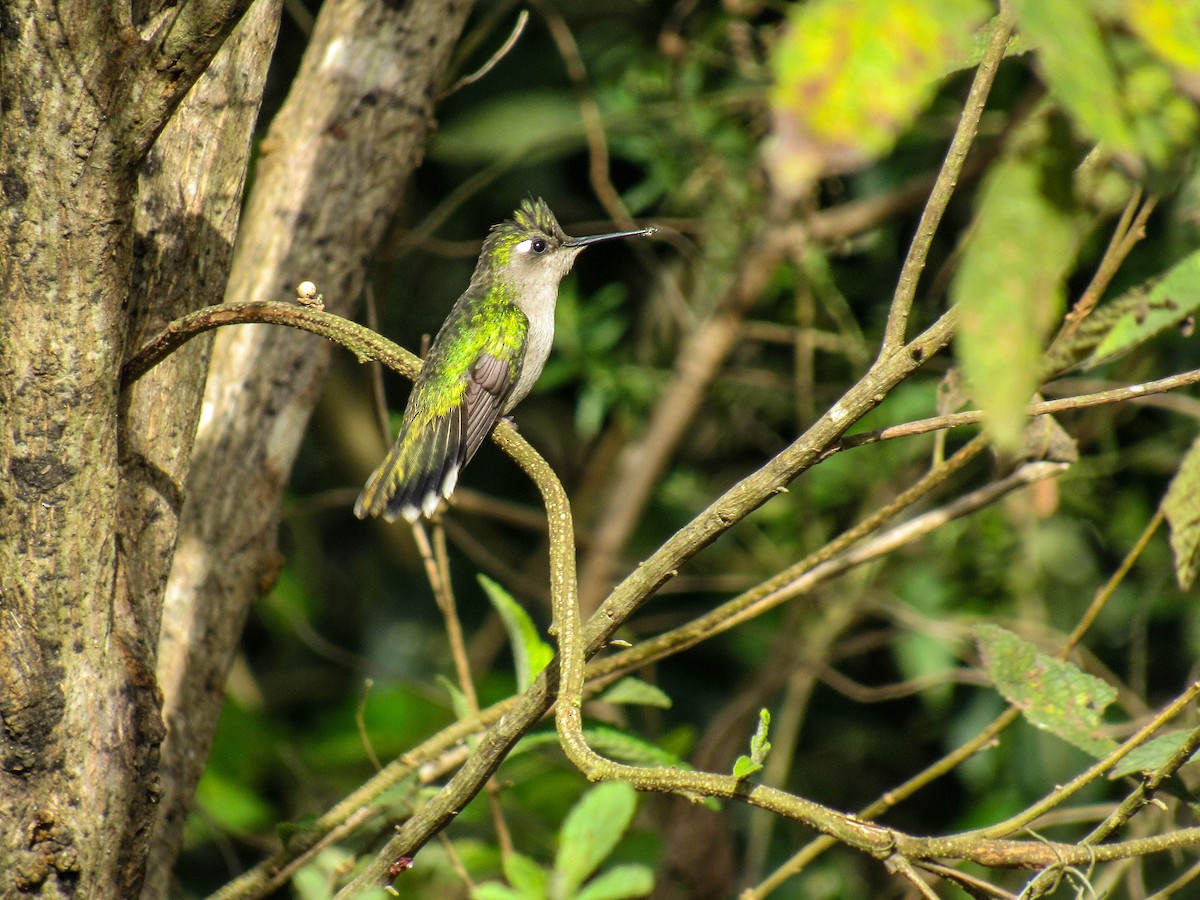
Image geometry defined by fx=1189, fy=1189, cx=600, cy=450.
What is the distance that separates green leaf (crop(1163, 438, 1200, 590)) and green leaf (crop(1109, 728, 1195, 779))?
230 mm

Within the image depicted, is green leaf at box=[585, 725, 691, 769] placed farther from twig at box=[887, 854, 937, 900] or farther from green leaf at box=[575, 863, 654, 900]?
green leaf at box=[575, 863, 654, 900]

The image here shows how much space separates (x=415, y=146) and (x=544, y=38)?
2.83 meters

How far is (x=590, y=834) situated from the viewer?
1067 mm

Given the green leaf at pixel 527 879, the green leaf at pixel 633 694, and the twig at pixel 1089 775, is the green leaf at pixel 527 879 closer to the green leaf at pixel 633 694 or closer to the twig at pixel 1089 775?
the twig at pixel 1089 775

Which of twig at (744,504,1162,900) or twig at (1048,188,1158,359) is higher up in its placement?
twig at (1048,188,1158,359)

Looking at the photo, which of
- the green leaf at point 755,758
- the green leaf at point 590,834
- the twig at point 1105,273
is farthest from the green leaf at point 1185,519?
the green leaf at point 590,834

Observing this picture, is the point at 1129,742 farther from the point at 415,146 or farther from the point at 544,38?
the point at 544,38

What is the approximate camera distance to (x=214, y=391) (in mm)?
2426

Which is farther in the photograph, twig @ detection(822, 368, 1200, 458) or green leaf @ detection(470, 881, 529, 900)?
twig @ detection(822, 368, 1200, 458)

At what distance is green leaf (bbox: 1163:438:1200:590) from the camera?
1780 mm

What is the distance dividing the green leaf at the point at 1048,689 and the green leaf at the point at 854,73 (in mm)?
1571

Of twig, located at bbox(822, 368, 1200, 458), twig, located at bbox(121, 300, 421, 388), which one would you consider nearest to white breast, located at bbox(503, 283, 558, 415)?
twig, located at bbox(121, 300, 421, 388)

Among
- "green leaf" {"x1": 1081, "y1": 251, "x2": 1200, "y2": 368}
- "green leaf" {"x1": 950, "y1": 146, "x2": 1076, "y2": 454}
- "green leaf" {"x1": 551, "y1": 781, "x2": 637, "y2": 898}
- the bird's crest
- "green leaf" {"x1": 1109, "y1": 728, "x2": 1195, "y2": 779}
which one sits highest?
the bird's crest

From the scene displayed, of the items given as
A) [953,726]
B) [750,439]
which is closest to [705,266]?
[750,439]
